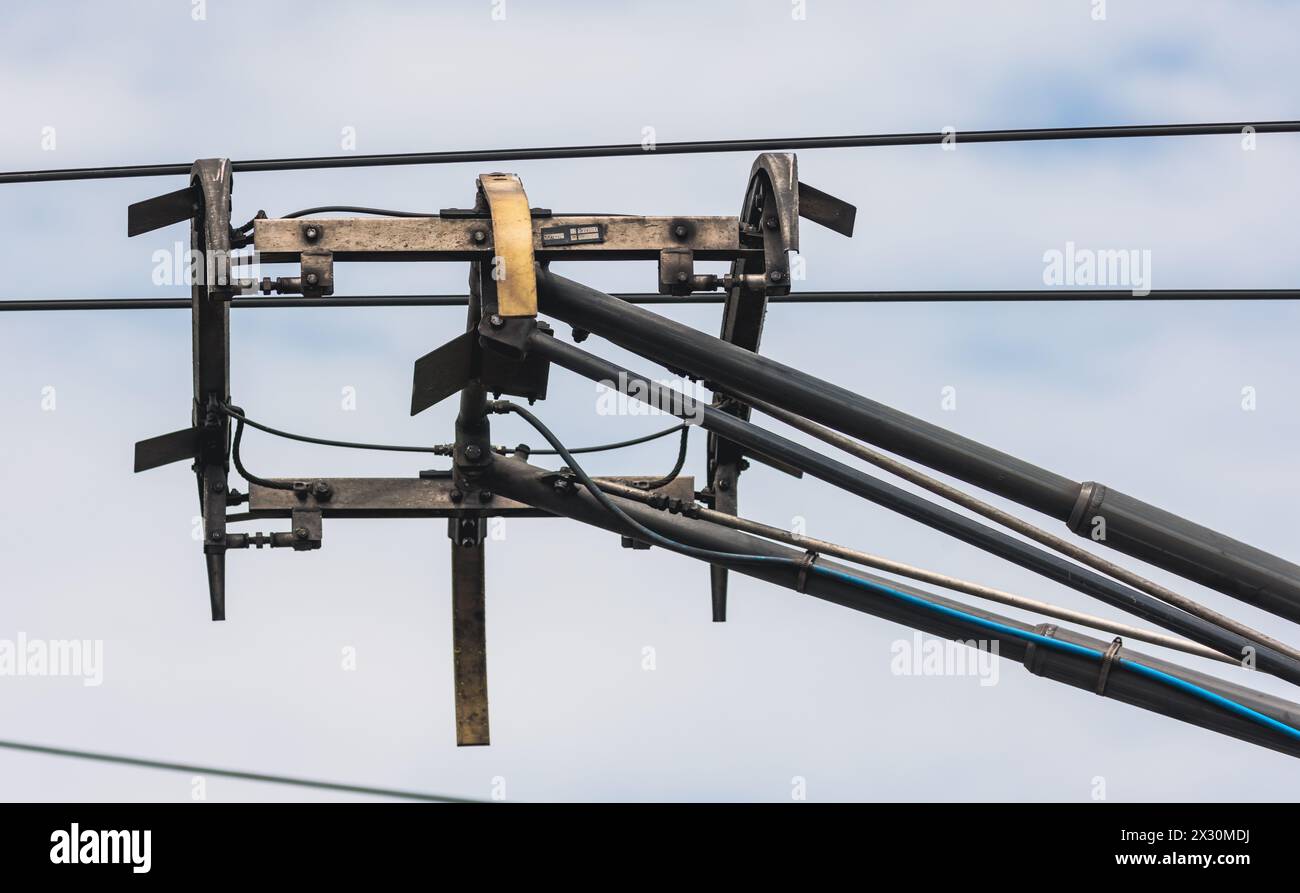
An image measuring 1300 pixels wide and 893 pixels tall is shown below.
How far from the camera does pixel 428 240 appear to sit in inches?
304

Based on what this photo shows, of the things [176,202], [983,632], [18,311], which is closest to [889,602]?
[983,632]

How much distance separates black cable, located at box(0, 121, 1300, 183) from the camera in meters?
10.8

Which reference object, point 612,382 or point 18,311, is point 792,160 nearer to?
point 612,382

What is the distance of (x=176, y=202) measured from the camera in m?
8.45

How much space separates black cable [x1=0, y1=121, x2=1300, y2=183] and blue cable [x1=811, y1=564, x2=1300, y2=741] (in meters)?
3.57

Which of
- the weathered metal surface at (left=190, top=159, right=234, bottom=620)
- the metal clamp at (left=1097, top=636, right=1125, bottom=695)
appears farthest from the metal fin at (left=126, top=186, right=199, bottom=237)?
the metal clamp at (left=1097, top=636, right=1125, bottom=695)

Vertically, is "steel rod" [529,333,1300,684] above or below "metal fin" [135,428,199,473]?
below

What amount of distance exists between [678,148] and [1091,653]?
14.9 feet

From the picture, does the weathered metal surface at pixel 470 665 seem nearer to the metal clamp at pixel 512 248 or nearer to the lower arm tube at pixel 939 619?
the lower arm tube at pixel 939 619

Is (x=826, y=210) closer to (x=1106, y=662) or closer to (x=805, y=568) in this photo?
(x=805, y=568)

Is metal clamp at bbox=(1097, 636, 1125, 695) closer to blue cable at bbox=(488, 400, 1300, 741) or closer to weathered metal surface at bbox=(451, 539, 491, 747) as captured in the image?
blue cable at bbox=(488, 400, 1300, 741)

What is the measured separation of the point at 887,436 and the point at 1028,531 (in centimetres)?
62

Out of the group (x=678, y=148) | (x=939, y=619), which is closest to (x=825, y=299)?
(x=678, y=148)

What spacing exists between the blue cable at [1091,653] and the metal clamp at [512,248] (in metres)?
1.55
